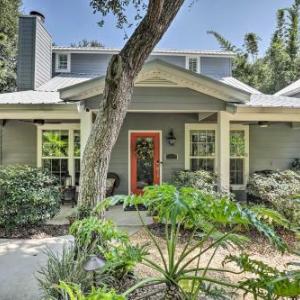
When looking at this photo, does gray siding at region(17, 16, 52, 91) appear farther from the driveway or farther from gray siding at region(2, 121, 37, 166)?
the driveway

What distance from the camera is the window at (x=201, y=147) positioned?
10.1 metres

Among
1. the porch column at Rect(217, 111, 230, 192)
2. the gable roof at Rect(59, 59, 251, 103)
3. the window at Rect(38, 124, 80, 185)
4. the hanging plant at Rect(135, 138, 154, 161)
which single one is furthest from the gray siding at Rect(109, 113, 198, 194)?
the gable roof at Rect(59, 59, 251, 103)

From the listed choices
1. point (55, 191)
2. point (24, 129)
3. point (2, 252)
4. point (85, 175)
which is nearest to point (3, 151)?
point (24, 129)

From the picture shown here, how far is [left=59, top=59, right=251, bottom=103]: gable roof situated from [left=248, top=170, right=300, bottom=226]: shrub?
218 cm

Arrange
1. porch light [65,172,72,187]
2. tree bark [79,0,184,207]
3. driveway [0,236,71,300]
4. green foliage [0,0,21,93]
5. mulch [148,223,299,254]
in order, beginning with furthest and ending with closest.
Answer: green foliage [0,0,21,93] < porch light [65,172,72,187] < mulch [148,223,299,254] < tree bark [79,0,184,207] < driveway [0,236,71,300]

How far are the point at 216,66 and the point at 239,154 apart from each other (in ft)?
20.5

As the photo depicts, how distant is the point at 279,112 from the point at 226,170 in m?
2.07

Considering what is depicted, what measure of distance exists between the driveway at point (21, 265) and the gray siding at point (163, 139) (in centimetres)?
434

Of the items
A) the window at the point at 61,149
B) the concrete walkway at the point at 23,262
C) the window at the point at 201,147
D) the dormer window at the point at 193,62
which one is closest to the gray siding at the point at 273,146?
the window at the point at 201,147

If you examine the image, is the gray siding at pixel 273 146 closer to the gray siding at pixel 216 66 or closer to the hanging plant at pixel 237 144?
the hanging plant at pixel 237 144

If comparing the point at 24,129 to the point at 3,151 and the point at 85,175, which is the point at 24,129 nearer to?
the point at 3,151

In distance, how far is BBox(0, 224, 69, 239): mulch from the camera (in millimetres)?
5945

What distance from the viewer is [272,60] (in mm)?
22906

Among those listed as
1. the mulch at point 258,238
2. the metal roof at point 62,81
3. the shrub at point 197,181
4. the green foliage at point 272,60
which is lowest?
the mulch at point 258,238
